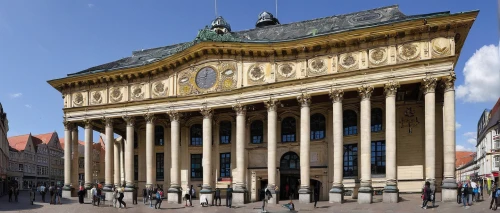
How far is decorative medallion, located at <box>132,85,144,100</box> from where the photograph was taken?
123 ft

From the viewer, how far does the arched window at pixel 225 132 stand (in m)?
38.5

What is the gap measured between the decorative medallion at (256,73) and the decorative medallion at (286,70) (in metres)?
1.50

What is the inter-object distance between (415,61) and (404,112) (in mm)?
6063

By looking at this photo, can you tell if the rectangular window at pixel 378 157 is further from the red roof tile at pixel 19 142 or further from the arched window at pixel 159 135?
the red roof tile at pixel 19 142

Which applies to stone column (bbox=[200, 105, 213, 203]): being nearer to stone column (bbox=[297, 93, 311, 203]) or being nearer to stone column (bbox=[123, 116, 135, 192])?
stone column (bbox=[123, 116, 135, 192])

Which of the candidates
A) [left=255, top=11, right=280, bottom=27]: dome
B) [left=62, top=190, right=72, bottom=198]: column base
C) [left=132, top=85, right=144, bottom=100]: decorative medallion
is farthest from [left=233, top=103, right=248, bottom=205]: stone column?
[left=255, top=11, right=280, bottom=27]: dome

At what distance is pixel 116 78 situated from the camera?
1501 inches

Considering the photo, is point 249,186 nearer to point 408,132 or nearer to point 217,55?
point 217,55

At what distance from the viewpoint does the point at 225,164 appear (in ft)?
125

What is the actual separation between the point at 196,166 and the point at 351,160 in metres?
14.7

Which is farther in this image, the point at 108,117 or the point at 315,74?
the point at 108,117

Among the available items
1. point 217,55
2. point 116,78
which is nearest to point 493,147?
point 217,55

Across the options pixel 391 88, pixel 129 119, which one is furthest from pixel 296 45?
pixel 129 119

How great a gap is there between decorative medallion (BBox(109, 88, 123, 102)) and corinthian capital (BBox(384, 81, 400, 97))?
23140mm
